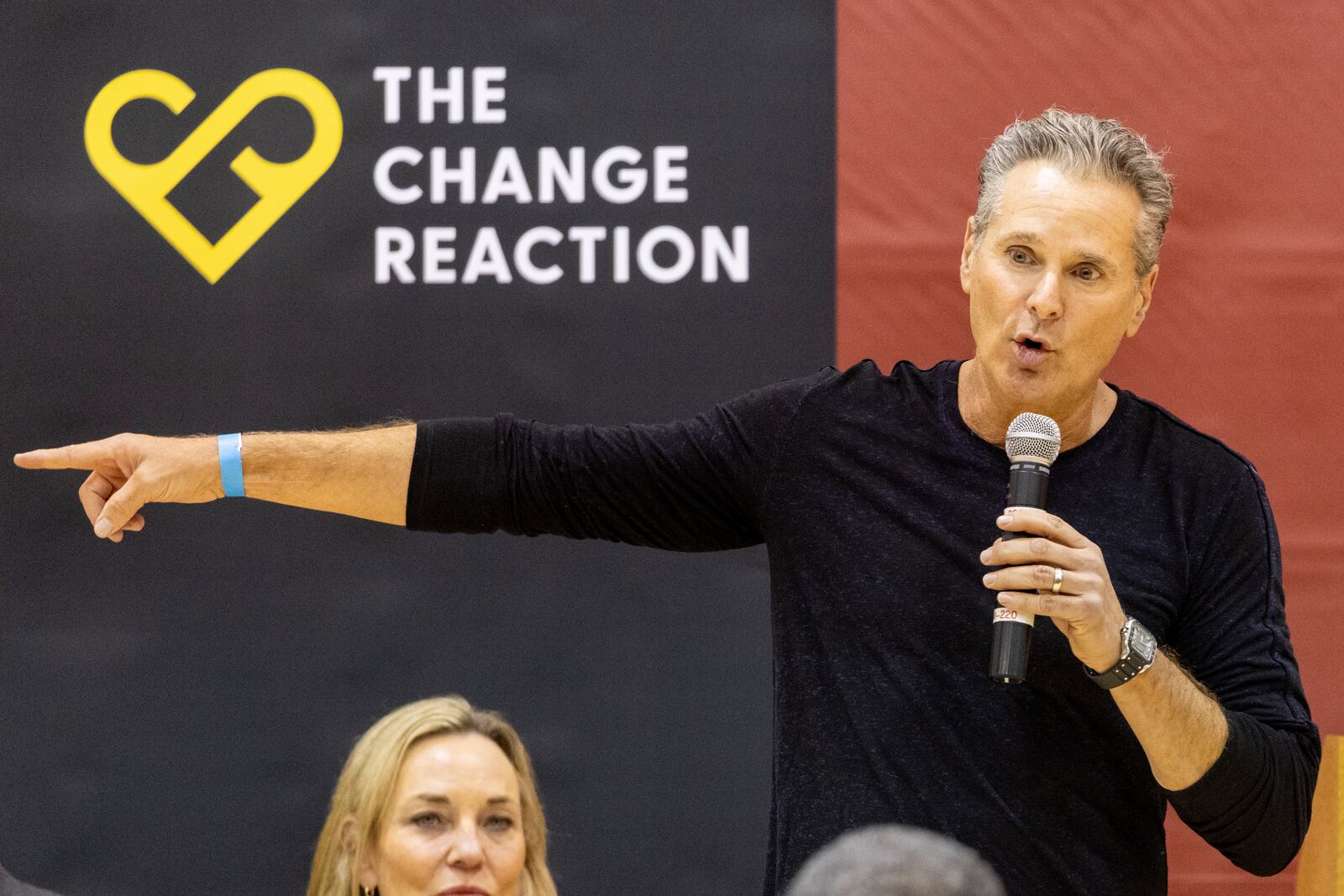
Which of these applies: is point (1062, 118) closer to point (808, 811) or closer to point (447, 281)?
point (808, 811)

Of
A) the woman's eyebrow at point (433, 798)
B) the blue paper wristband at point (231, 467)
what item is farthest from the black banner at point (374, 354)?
the blue paper wristband at point (231, 467)

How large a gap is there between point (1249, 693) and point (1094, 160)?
717 mm

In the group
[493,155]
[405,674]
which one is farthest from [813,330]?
[405,674]

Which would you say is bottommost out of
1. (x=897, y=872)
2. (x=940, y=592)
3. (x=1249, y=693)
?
(x=897, y=872)

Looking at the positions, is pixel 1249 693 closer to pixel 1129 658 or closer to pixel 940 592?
pixel 1129 658

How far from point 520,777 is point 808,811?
549 millimetres

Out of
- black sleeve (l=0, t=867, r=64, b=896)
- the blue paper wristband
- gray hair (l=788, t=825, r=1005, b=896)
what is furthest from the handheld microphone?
black sleeve (l=0, t=867, r=64, b=896)

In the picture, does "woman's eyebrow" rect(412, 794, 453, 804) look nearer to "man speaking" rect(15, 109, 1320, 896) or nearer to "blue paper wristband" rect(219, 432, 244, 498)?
"man speaking" rect(15, 109, 1320, 896)

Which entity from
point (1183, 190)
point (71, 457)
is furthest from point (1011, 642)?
point (1183, 190)

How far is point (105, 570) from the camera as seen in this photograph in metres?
2.83

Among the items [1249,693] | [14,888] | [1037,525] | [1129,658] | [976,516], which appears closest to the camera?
[1037,525]

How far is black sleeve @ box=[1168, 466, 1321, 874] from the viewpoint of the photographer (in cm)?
191

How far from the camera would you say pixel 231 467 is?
214 cm

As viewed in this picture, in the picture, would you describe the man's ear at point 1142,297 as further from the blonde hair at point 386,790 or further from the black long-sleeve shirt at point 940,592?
the blonde hair at point 386,790
